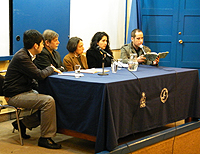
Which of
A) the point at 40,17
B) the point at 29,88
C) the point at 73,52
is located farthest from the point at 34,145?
the point at 40,17

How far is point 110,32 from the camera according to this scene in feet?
20.4

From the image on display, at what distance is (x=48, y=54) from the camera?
3893mm

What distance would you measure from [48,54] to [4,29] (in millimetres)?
703

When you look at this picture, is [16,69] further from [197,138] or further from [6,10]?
[197,138]

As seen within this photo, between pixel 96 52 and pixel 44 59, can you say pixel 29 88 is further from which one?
pixel 96 52

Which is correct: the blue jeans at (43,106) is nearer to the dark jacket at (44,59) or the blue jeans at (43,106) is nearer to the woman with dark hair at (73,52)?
the dark jacket at (44,59)

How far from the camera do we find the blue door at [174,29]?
6.31 meters

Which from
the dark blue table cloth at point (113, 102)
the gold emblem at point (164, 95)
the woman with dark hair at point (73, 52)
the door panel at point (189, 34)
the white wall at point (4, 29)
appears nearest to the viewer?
the dark blue table cloth at point (113, 102)

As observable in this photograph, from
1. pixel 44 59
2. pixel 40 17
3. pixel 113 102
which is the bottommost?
pixel 113 102

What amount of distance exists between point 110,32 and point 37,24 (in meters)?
1.96

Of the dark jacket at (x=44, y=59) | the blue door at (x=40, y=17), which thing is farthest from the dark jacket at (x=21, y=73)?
the blue door at (x=40, y=17)

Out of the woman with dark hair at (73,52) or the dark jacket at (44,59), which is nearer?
the dark jacket at (44,59)

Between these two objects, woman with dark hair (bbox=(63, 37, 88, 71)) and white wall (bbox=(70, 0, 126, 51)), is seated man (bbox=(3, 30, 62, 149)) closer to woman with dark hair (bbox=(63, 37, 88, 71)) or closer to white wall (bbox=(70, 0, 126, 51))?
woman with dark hair (bbox=(63, 37, 88, 71))

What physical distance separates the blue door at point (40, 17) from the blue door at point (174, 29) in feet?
6.57
